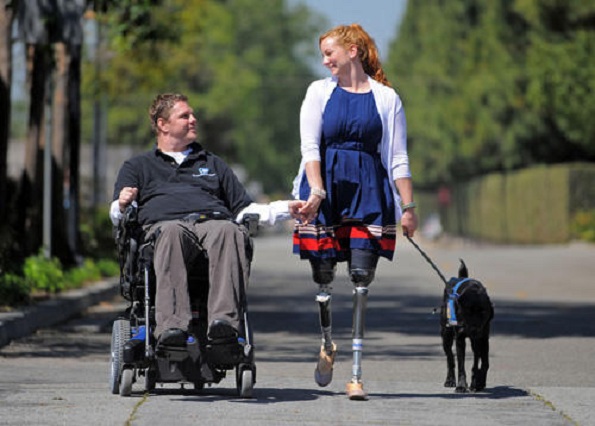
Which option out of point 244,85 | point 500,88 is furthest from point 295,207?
point 244,85

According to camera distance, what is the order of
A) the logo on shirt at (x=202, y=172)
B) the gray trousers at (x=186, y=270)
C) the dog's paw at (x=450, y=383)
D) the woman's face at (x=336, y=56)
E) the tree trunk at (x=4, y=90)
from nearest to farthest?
1. the gray trousers at (x=186, y=270)
2. the woman's face at (x=336, y=56)
3. the logo on shirt at (x=202, y=172)
4. the dog's paw at (x=450, y=383)
5. the tree trunk at (x=4, y=90)

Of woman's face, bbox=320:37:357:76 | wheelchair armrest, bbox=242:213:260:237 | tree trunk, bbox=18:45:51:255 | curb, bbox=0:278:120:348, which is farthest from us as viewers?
tree trunk, bbox=18:45:51:255

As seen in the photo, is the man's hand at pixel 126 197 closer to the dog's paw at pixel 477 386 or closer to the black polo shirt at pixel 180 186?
the black polo shirt at pixel 180 186

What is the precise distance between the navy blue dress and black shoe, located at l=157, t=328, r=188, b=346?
31.5 inches

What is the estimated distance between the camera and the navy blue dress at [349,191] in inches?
347

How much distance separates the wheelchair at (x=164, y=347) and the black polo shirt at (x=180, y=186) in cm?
17

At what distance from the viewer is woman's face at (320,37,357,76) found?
29.3 feet

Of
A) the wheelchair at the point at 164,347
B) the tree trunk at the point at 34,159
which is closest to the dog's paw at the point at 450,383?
the wheelchair at the point at 164,347

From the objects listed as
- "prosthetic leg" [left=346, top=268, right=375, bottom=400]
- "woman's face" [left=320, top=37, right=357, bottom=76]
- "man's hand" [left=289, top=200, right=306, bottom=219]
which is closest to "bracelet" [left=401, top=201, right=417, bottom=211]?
"prosthetic leg" [left=346, top=268, right=375, bottom=400]

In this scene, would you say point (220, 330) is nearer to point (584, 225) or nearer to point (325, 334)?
point (325, 334)

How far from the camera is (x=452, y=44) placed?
71.9 metres

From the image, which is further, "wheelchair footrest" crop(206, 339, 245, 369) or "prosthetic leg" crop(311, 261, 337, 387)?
"prosthetic leg" crop(311, 261, 337, 387)

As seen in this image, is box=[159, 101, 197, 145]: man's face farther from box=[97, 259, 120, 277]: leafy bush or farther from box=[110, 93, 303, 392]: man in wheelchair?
Answer: box=[97, 259, 120, 277]: leafy bush

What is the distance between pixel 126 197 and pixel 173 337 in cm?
84
